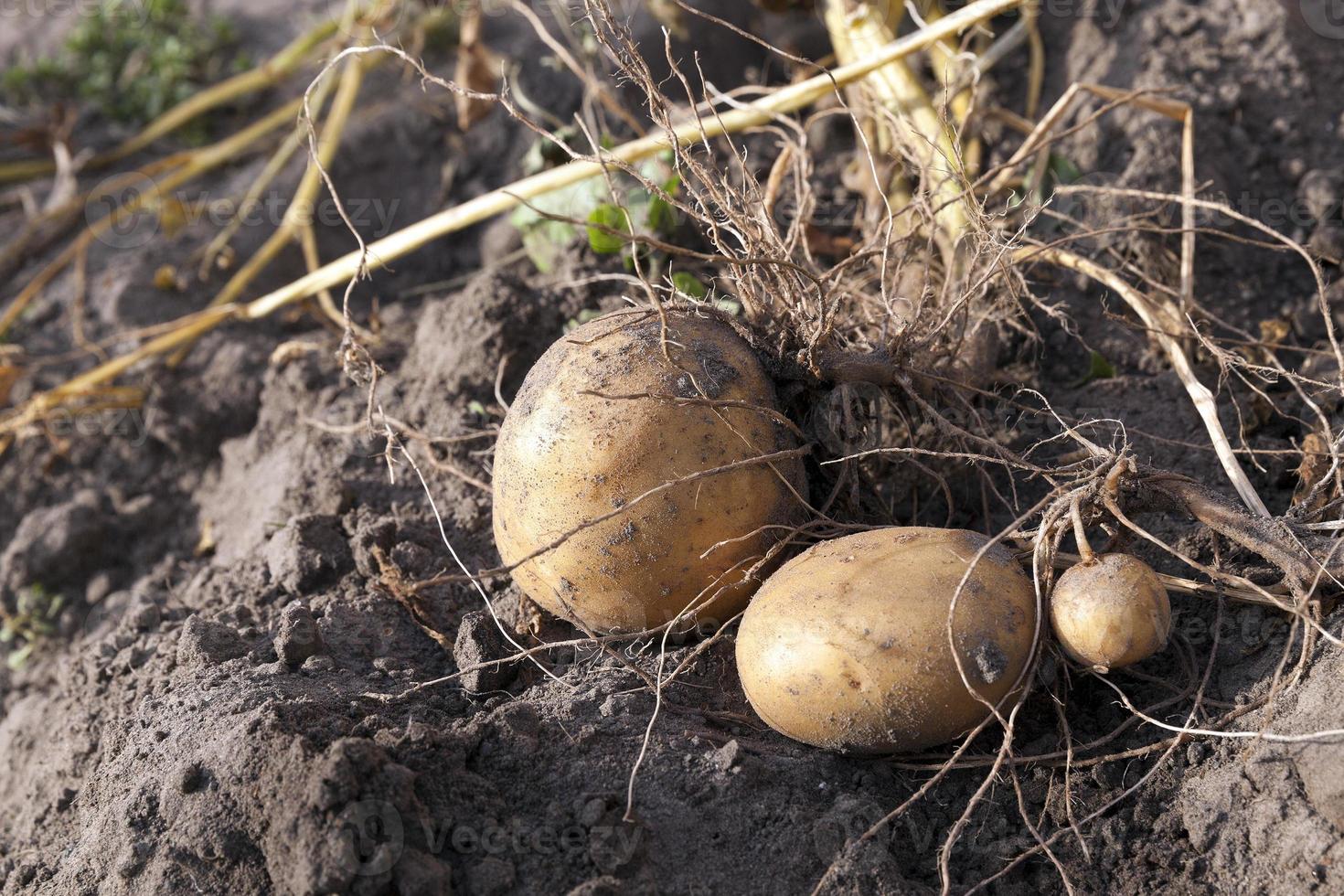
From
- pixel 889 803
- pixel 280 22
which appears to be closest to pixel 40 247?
pixel 280 22

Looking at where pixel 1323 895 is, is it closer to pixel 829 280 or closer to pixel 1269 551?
pixel 1269 551

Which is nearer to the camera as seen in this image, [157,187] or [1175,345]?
[1175,345]

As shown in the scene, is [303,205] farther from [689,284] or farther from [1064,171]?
[1064,171]

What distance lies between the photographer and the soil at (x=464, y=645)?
61.1 inches

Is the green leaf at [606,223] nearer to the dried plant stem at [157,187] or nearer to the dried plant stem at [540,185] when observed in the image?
the dried plant stem at [540,185]

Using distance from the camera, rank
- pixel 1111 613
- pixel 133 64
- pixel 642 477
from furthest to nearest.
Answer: pixel 133 64, pixel 642 477, pixel 1111 613

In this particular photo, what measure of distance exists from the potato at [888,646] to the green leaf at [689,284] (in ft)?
3.05

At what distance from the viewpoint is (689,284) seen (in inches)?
97.0

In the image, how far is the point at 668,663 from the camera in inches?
73.5

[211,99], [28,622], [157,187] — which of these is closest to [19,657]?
[28,622]

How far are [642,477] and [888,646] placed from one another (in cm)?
47

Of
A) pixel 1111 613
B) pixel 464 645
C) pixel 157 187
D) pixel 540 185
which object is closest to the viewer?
pixel 1111 613

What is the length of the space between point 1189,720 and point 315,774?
129 cm

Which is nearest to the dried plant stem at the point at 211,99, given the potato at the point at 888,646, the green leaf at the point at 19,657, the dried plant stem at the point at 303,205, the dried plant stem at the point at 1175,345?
the dried plant stem at the point at 303,205
